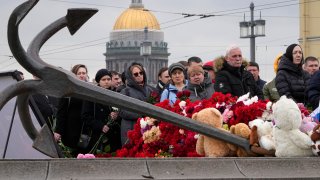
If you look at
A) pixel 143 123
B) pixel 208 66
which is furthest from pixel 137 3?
pixel 143 123

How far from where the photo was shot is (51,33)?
4.42m

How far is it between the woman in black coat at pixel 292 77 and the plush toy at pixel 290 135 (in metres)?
4.51

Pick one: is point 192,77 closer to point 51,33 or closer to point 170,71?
point 170,71

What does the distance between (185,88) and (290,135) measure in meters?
4.93

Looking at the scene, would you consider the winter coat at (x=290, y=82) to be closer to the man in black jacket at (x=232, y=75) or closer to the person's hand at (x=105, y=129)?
the man in black jacket at (x=232, y=75)

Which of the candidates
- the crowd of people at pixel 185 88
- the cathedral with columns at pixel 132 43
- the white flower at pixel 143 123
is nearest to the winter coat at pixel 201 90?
the crowd of people at pixel 185 88

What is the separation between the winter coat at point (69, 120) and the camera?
29.9 feet

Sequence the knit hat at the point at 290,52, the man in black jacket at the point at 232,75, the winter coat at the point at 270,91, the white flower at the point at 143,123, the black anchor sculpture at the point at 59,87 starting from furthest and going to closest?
the winter coat at the point at 270,91 → the knit hat at the point at 290,52 → the man in black jacket at the point at 232,75 → the white flower at the point at 143,123 → the black anchor sculpture at the point at 59,87

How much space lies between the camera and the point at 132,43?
11294cm

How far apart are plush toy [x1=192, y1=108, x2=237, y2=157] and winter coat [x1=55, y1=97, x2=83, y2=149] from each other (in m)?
4.39

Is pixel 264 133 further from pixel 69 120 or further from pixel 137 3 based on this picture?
pixel 137 3

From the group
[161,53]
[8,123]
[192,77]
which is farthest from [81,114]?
[161,53]

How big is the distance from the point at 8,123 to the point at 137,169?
5.59ft

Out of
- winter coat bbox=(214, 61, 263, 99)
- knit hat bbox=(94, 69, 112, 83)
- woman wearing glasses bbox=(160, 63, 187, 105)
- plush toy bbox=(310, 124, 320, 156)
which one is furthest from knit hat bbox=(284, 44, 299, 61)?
plush toy bbox=(310, 124, 320, 156)
